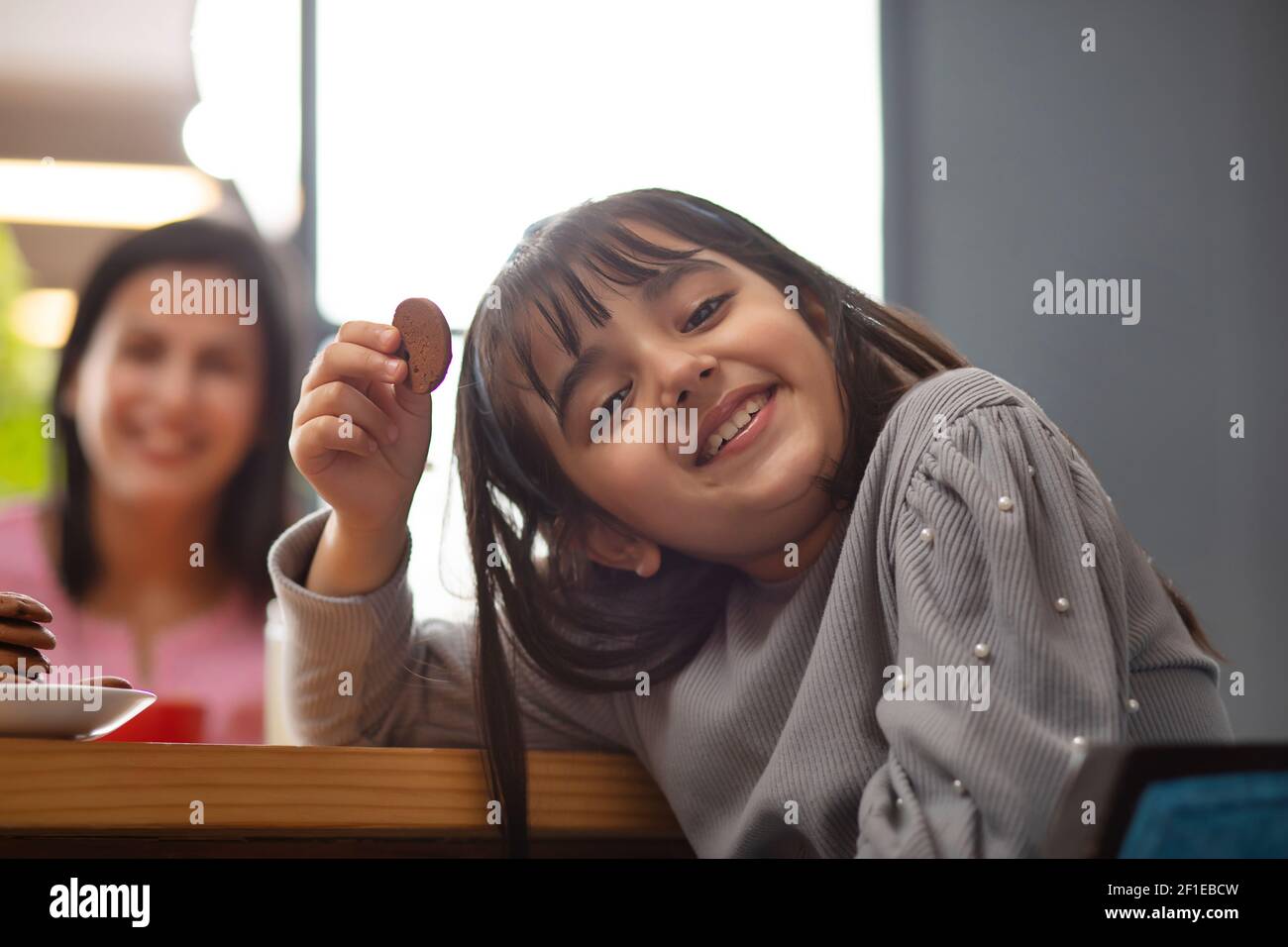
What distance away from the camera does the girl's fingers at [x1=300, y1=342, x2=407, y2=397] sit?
0.81 meters

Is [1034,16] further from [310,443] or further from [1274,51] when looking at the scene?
[310,443]

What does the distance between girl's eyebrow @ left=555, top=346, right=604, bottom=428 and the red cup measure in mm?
418

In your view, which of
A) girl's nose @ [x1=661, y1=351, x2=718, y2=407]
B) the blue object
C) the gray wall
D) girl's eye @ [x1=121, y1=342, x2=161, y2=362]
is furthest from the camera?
girl's eye @ [x1=121, y1=342, x2=161, y2=362]

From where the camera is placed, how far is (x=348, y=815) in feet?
2.30

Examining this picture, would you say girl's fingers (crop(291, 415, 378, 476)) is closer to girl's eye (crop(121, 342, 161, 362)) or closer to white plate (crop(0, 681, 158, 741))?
white plate (crop(0, 681, 158, 741))

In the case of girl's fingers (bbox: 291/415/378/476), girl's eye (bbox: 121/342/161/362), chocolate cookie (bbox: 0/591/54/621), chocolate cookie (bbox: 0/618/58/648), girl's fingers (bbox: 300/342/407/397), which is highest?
girl's eye (bbox: 121/342/161/362)

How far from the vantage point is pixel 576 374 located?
0.84m

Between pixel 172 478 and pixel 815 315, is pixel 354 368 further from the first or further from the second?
pixel 172 478

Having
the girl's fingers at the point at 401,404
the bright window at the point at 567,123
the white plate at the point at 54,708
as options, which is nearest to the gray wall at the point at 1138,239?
the bright window at the point at 567,123

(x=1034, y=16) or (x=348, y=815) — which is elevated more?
(x=1034, y=16)

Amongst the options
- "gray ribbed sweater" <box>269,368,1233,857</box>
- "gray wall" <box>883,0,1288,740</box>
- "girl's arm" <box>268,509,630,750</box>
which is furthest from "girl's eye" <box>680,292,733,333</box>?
"gray wall" <box>883,0,1288,740</box>
